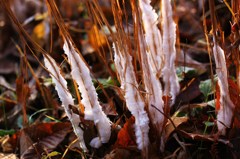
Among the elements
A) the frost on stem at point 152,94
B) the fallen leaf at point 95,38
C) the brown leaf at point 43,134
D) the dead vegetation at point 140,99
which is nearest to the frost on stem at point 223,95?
the dead vegetation at point 140,99

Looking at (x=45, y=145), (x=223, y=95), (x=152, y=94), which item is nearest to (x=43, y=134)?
(x=45, y=145)

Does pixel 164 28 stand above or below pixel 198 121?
above

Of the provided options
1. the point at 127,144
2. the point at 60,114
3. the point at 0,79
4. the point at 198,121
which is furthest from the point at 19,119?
the point at 198,121

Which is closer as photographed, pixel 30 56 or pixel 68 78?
pixel 68 78

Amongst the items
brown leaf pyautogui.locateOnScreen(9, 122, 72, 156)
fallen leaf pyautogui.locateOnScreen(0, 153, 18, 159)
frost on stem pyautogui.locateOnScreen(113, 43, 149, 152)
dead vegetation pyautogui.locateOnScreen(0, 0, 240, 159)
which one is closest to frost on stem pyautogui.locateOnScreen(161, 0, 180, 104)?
dead vegetation pyautogui.locateOnScreen(0, 0, 240, 159)

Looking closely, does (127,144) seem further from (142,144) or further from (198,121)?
(198,121)

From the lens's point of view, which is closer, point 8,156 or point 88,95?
point 88,95

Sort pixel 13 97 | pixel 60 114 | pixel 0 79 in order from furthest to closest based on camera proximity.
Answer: pixel 0 79 → pixel 13 97 → pixel 60 114

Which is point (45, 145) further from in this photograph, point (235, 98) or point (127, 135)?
point (235, 98)

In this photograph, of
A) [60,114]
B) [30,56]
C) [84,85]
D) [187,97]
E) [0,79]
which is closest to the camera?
[84,85]
